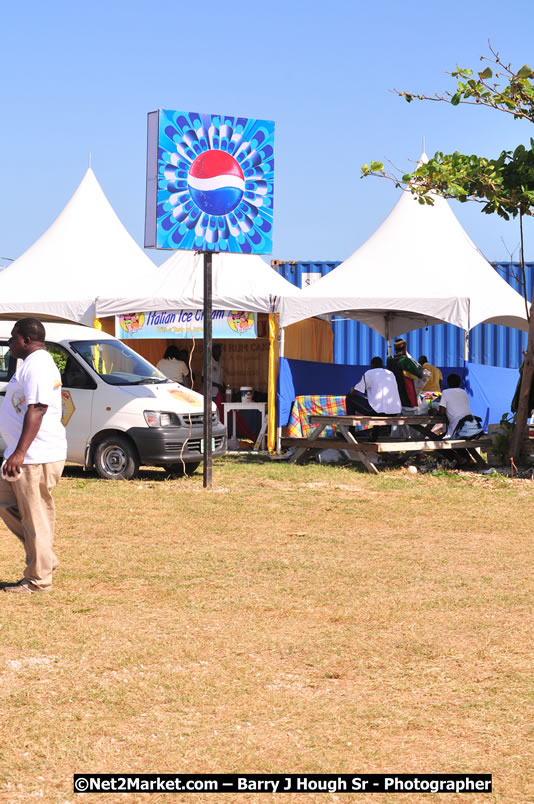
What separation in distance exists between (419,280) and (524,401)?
3.22 m

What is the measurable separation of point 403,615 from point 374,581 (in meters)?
1.01

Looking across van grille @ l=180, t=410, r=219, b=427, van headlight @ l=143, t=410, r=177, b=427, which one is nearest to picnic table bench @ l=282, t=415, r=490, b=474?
van grille @ l=180, t=410, r=219, b=427

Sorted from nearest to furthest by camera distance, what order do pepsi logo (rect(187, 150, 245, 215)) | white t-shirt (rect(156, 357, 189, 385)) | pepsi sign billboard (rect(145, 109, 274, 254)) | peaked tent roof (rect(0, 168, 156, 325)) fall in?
1. pepsi sign billboard (rect(145, 109, 274, 254))
2. pepsi logo (rect(187, 150, 245, 215))
3. peaked tent roof (rect(0, 168, 156, 325))
4. white t-shirt (rect(156, 357, 189, 385))

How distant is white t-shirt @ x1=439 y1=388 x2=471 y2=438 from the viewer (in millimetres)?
15195

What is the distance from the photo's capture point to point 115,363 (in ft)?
45.1

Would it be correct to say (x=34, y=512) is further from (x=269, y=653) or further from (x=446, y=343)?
(x=446, y=343)

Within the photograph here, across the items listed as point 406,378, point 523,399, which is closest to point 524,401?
point 523,399

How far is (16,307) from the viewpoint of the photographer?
1878cm

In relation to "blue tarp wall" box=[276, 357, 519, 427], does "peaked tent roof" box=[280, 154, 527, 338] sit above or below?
above

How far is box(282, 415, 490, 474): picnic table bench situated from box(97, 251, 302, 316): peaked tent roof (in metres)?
2.79

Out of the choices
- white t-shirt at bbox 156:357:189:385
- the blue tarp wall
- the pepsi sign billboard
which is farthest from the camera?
white t-shirt at bbox 156:357:189:385

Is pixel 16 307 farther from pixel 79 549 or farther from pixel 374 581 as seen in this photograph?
pixel 374 581

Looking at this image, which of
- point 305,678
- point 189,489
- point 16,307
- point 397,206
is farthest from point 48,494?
point 397,206

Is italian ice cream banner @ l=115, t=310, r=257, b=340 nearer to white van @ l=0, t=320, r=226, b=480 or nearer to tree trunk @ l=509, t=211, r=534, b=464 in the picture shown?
white van @ l=0, t=320, r=226, b=480
